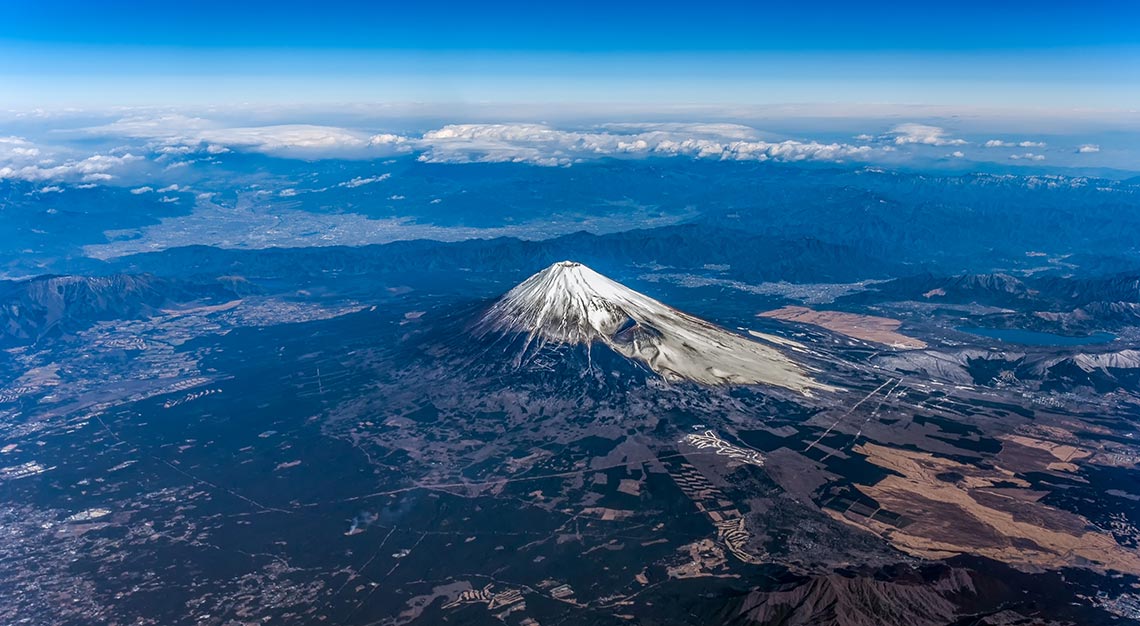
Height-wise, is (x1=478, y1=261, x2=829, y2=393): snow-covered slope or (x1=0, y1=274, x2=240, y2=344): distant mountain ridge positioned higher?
(x1=478, y1=261, x2=829, y2=393): snow-covered slope

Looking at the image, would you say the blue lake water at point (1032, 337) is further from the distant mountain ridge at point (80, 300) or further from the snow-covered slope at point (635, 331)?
the distant mountain ridge at point (80, 300)

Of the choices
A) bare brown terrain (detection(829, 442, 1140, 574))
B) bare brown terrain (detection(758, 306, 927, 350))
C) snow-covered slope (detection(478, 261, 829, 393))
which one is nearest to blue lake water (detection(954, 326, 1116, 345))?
bare brown terrain (detection(758, 306, 927, 350))

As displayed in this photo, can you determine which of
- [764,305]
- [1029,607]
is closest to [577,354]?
[1029,607]

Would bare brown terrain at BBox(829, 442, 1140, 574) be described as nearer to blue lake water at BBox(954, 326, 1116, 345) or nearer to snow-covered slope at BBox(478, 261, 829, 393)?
snow-covered slope at BBox(478, 261, 829, 393)

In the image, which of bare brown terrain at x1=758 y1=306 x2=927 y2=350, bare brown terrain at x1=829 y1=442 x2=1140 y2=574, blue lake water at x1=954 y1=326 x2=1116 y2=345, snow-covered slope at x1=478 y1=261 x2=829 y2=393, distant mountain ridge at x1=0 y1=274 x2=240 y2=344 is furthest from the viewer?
distant mountain ridge at x1=0 y1=274 x2=240 y2=344

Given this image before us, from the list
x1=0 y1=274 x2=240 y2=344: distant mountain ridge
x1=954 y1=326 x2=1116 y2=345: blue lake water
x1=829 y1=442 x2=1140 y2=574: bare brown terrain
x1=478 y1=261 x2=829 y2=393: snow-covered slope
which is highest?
x1=478 y1=261 x2=829 y2=393: snow-covered slope

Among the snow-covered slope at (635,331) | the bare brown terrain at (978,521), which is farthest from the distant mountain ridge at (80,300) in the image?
the bare brown terrain at (978,521)

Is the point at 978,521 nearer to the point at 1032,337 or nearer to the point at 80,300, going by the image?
the point at 1032,337
